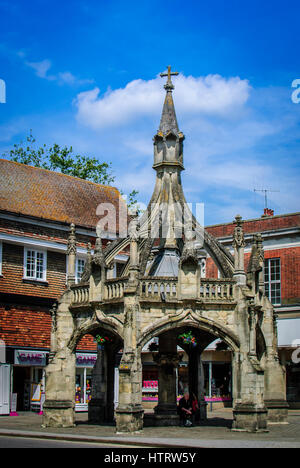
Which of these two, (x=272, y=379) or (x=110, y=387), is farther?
(x=110, y=387)

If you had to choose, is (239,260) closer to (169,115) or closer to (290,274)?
(169,115)

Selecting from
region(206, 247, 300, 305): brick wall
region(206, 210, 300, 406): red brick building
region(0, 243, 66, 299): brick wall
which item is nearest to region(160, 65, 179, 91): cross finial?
region(0, 243, 66, 299): brick wall

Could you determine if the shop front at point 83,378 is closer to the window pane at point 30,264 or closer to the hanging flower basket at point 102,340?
the window pane at point 30,264

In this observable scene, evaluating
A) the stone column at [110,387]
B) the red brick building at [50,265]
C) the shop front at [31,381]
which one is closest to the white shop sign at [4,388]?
the red brick building at [50,265]

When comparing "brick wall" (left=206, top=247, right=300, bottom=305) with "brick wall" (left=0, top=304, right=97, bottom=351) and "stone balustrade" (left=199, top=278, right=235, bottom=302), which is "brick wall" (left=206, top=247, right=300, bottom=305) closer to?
"brick wall" (left=0, top=304, right=97, bottom=351)

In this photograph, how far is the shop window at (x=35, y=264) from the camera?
3186 centimetres

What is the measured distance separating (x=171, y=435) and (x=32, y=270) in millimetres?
14791

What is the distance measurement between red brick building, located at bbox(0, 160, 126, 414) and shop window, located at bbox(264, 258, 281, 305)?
8207 mm

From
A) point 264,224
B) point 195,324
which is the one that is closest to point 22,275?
point 195,324

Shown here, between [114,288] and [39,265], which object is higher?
[39,265]

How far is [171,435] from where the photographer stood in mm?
19391

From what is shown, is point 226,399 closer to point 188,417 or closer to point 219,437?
point 188,417

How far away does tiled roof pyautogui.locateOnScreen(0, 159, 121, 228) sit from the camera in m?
33.2
